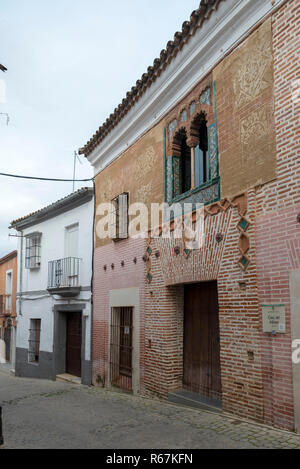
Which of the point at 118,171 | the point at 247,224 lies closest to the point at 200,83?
the point at 247,224

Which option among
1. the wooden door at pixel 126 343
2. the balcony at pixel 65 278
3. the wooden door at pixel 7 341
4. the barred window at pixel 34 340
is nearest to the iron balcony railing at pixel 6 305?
the wooden door at pixel 7 341

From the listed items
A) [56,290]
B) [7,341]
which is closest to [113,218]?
[56,290]

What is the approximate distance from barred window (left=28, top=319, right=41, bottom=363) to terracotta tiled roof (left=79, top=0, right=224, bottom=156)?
673 cm

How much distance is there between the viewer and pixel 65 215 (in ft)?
41.2

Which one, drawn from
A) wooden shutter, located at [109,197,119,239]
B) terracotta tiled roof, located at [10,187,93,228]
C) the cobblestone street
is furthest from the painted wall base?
wooden shutter, located at [109,197,119,239]

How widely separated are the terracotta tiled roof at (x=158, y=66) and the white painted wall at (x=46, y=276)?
2130 mm

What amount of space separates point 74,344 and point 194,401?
20.2 feet

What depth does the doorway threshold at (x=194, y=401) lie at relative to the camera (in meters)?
6.16

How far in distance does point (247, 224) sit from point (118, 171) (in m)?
4.91

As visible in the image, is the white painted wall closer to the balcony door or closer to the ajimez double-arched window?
the balcony door

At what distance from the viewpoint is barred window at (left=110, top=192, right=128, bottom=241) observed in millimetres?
9250

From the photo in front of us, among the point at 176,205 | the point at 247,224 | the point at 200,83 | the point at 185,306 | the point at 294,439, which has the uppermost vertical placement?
the point at 200,83

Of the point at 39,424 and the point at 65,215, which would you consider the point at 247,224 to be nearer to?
the point at 39,424

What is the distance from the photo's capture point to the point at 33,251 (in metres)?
14.3
